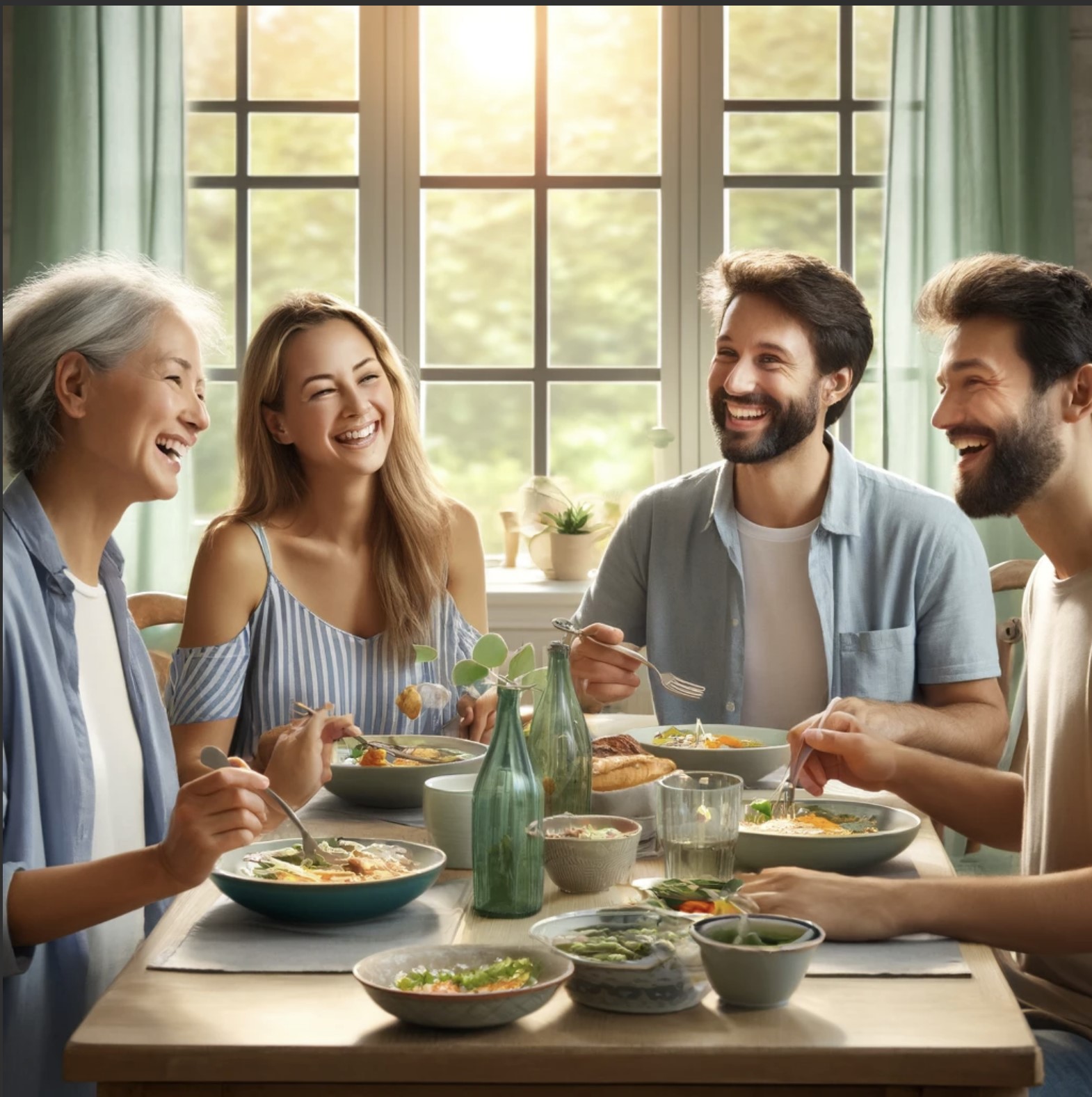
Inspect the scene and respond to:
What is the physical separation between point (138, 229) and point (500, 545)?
4.57 feet

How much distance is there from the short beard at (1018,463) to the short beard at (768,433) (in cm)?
60

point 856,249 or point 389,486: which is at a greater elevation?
point 856,249

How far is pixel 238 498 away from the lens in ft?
7.84

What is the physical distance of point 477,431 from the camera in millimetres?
4051

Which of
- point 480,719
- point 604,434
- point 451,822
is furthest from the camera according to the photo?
point 604,434

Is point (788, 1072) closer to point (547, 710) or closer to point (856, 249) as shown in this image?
point (547, 710)

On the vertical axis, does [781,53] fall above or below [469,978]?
above

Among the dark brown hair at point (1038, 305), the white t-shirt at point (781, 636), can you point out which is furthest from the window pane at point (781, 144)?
the dark brown hair at point (1038, 305)

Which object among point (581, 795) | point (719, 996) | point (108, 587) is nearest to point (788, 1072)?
point (719, 996)

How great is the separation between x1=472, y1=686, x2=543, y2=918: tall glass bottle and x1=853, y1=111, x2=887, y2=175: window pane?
308 centimetres

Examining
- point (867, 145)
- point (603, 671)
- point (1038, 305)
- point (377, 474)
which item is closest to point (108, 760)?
point (603, 671)

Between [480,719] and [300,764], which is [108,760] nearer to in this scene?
[300,764]

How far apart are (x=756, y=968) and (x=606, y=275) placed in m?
3.16

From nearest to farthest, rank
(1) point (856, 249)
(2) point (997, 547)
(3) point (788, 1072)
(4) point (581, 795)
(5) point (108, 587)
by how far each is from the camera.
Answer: (3) point (788, 1072)
(4) point (581, 795)
(5) point (108, 587)
(2) point (997, 547)
(1) point (856, 249)
